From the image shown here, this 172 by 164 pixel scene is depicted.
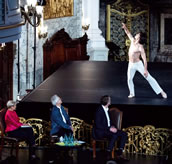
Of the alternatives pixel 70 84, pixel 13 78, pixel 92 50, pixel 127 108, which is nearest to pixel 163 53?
pixel 92 50

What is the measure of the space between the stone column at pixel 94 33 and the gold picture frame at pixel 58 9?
879 millimetres

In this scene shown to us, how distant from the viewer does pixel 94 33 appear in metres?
19.5

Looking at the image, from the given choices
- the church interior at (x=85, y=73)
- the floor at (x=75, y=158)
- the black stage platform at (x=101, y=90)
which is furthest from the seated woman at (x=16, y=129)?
the black stage platform at (x=101, y=90)

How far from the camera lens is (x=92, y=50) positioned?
63.0 ft

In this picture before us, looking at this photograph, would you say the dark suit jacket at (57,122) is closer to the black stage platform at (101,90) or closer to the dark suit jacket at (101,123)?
the dark suit jacket at (101,123)

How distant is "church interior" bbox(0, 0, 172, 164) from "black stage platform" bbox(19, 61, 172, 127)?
0.07 feet

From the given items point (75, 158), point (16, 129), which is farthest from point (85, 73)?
point (16, 129)

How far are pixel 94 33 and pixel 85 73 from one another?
11.4ft

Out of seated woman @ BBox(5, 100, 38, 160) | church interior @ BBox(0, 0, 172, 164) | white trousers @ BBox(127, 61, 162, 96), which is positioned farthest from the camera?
white trousers @ BBox(127, 61, 162, 96)

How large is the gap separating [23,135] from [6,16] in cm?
228

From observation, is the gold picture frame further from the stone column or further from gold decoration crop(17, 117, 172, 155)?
gold decoration crop(17, 117, 172, 155)

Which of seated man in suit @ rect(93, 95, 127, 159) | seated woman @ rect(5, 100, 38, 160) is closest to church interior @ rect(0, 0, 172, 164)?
seated woman @ rect(5, 100, 38, 160)

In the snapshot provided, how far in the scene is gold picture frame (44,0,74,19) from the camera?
2042cm

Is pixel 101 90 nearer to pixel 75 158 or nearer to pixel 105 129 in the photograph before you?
pixel 75 158
